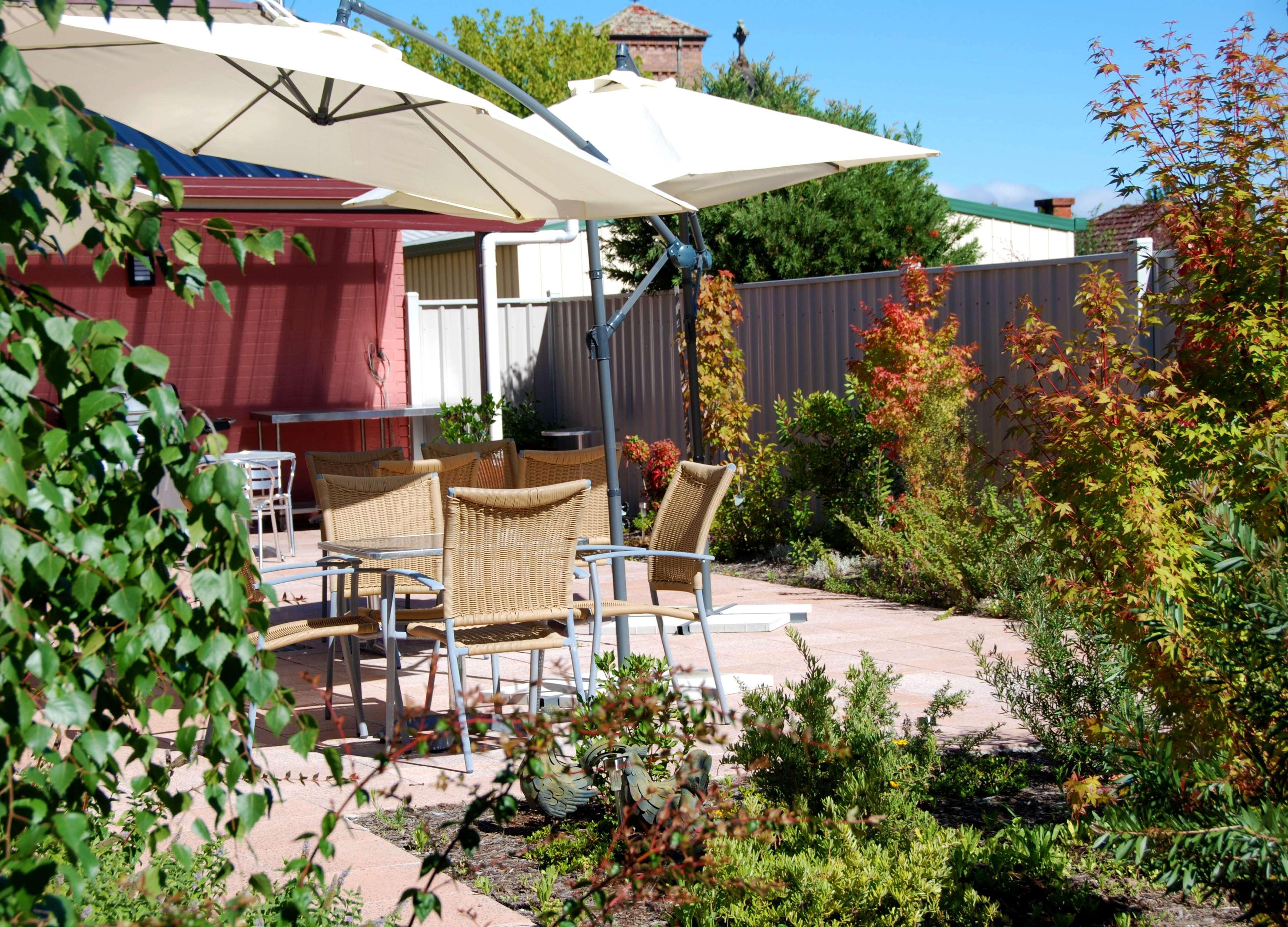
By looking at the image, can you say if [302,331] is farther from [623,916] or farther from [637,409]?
[623,916]

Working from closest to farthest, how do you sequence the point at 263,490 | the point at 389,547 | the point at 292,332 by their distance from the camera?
1. the point at 389,547
2. the point at 263,490
3. the point at 292,332

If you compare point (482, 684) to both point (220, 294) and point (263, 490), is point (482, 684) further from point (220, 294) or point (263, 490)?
point (263, 490)

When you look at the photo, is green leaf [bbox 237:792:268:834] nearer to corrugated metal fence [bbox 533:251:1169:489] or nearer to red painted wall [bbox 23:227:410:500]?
corrugated metal fence [bbox 533:251:1169:489]

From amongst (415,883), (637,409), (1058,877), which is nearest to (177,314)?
(637,409)

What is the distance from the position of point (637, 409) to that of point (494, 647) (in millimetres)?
8037

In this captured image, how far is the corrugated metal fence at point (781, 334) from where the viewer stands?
8445mm

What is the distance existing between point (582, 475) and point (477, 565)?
236 cm

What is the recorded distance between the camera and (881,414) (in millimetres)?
8344

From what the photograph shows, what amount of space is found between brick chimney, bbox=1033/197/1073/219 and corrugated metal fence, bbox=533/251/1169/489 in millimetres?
13724

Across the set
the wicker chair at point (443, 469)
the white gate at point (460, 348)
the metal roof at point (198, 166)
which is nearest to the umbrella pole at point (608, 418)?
the wicker chair at point (443, 469)

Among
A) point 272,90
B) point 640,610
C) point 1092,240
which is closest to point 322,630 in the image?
point 640,610

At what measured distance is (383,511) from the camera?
223 inches

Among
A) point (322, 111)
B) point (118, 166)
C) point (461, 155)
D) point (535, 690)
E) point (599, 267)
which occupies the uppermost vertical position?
point (322, 111)

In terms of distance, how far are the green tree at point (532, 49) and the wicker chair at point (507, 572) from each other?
31.6 metres
